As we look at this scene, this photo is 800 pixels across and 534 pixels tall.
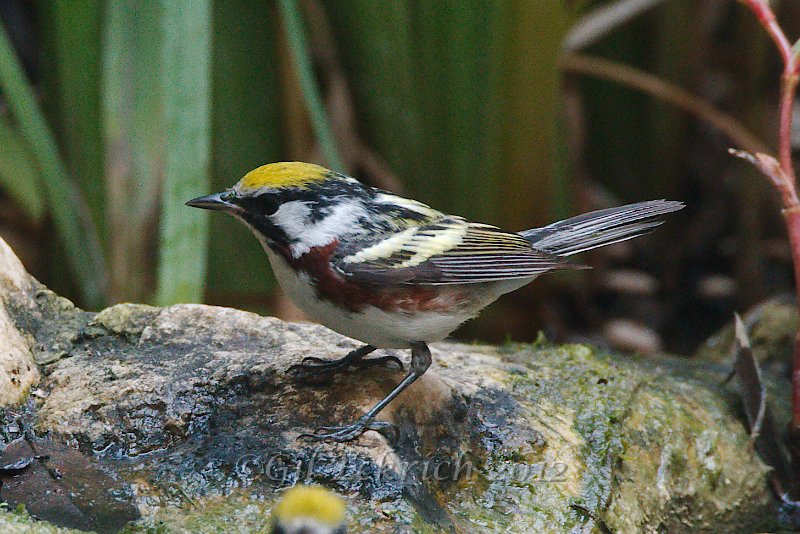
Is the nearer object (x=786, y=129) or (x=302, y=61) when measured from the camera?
(x=786, y=129)

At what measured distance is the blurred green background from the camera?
3.97 metres

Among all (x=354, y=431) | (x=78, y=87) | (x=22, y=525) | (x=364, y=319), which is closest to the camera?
(x=22, y=525)

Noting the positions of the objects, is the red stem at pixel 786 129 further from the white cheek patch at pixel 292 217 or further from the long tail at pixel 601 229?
the white cheek patch at pixel 292 217

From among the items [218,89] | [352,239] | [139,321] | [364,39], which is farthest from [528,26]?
[139,321]

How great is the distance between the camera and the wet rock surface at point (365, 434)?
2521mm

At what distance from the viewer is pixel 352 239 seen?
2873 millimetres

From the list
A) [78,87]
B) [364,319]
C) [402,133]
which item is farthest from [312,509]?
[402,133]

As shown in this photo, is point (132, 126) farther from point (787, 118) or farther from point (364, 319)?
point (787, 118)

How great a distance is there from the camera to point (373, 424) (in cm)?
267

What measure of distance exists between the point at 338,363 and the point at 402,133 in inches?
89.5

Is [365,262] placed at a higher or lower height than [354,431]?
higher

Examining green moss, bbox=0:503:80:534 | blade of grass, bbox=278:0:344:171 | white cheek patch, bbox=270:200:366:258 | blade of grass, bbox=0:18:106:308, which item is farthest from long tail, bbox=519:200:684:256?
blade of grass, bbox=0:18:106:308

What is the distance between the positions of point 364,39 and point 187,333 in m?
2.23

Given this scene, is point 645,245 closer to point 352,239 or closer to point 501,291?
point 501,291
